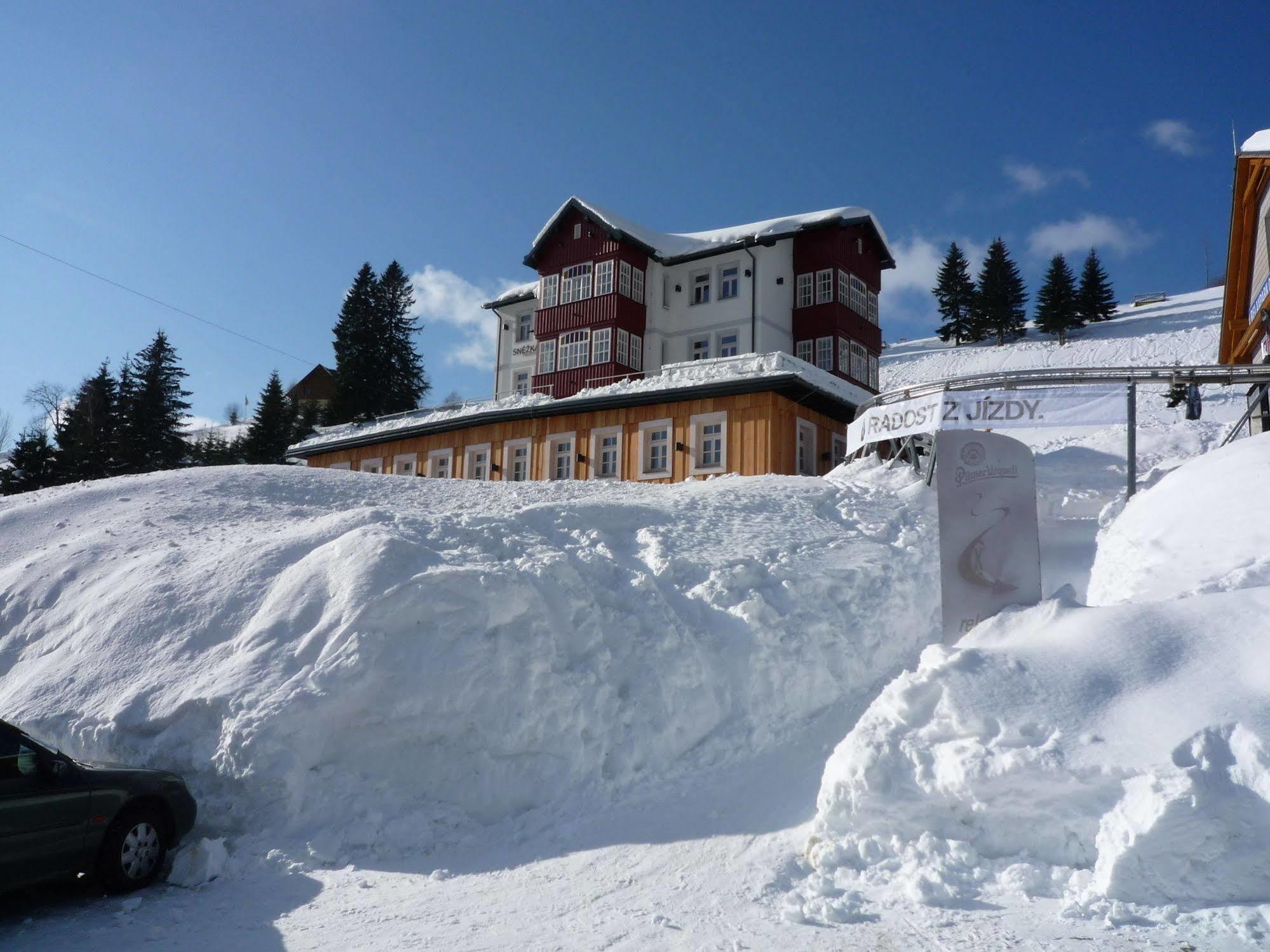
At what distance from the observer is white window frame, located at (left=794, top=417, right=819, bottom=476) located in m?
23.4

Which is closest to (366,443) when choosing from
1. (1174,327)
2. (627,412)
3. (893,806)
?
(627,412)

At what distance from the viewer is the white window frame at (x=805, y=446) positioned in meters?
23.4

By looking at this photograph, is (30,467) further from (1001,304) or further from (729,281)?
(1001,304)

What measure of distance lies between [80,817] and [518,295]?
102ft

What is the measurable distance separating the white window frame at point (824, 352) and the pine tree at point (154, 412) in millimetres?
35312

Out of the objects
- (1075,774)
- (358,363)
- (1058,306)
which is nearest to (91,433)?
(358,363)

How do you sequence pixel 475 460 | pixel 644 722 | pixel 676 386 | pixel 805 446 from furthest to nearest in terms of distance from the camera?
1. pixel 475 460
2. pixel 676 386
3. pixel 805 446
4. pixel 644 722

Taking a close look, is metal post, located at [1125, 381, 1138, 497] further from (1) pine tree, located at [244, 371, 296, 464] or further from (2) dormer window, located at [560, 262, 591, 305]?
(1) pine tree, located at [244, 371, 296, 464]

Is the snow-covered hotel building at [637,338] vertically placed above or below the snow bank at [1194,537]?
above

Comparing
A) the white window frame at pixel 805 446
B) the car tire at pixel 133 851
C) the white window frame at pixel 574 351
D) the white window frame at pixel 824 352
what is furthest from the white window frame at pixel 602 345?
the car tire at pixel 133 851

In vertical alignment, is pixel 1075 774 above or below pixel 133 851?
above

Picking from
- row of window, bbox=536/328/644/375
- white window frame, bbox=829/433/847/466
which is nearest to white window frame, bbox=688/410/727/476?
white window frame, bbox=829/433/847/466

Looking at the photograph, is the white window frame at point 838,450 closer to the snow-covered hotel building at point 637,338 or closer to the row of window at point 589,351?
the snow-covered hotel building at point 637,338

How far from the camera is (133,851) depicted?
708cm
